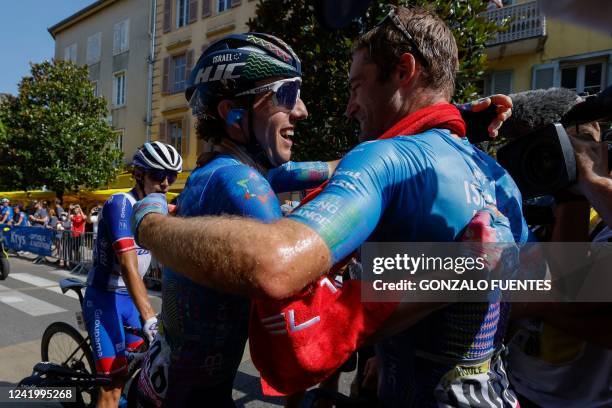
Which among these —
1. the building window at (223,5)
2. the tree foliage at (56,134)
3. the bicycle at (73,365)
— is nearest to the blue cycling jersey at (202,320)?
the bicycle at (73,365)

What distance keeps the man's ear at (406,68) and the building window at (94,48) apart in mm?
31944

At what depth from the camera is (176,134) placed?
23.8 metres

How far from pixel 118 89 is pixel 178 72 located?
6.05m

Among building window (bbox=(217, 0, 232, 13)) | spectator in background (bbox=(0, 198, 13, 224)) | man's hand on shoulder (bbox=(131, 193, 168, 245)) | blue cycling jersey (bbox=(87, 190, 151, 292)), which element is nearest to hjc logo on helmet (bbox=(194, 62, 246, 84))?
man's hand on shoulder (bbox=(131, 193, 168, 245))

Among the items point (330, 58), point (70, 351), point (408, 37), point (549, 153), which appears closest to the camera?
point (408, 37)

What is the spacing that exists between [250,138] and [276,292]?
3.24ft

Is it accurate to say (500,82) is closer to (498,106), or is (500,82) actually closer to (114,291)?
(498,106)

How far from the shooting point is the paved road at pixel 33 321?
4.59 meters

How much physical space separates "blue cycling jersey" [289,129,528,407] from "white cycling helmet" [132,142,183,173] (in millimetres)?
2601

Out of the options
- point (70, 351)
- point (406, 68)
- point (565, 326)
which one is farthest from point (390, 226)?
point (70, 351)

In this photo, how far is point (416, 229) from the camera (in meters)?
1.24

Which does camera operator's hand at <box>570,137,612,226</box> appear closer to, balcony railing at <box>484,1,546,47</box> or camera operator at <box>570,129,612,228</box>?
camera operator at <box>570,129,612,228</box>

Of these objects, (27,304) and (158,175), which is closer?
(158,175)

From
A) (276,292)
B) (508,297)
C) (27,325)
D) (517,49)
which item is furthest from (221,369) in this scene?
(517,49)
